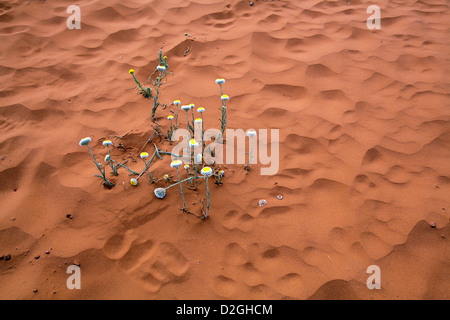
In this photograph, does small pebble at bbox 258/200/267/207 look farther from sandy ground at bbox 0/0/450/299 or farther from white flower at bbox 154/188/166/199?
white flower at bbox 154/188/166/199

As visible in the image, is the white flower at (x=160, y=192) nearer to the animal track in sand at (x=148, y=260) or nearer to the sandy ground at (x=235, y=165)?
the sandy ground at (x=235, y=165)

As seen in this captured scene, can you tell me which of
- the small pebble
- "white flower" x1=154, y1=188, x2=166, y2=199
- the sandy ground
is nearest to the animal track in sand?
the sandy ground

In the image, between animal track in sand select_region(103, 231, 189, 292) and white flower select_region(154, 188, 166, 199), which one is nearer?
animal track in sand select_region(103, 231, 189, 292)

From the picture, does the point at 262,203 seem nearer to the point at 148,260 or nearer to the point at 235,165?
the point at 235,165

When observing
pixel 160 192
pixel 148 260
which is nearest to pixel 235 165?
pixel 160 192

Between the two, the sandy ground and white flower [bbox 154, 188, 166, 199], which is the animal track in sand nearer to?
the sandy ground

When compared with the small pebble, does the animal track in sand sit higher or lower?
lower

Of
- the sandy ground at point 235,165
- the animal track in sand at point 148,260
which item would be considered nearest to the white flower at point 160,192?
the sandy ground at point 235,165

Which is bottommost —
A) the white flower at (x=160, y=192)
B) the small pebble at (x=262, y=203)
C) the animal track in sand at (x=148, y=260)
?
the animal track in sand at (x=148, y=260)

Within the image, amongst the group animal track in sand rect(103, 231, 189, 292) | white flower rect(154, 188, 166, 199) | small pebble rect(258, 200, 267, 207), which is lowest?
animal track in sand rect(103, 231, 189, 292)
